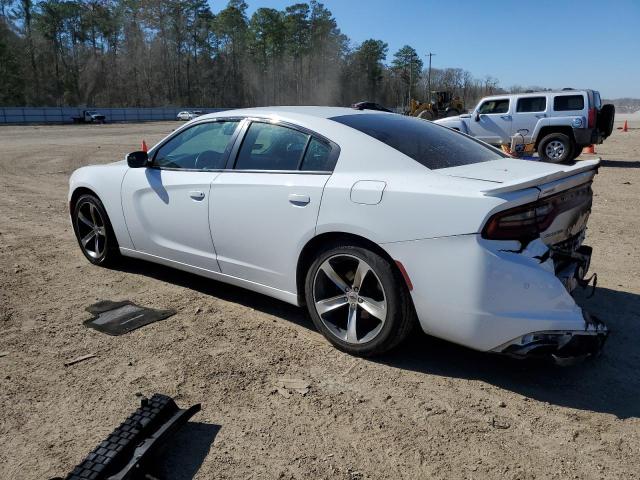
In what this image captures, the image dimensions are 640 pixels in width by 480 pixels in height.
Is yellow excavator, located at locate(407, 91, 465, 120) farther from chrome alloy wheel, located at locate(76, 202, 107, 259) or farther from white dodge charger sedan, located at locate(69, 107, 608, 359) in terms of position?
white dodge charger sedan, located at locate(69, 107, 608, 359)

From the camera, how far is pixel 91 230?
5.17 meters

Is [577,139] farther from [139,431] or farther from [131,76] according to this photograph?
[131,76]

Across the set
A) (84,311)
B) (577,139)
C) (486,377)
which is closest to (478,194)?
(486,377)

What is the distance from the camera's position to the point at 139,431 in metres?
2.34

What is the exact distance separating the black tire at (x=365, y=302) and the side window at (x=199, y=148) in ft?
4.04

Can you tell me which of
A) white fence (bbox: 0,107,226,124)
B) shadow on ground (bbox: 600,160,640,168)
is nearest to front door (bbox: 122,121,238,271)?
shadow on ground (bbox: 600,160,640,168)

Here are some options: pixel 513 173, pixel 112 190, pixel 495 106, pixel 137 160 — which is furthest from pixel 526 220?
pixel 495 106

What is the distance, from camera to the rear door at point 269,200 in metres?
3.37

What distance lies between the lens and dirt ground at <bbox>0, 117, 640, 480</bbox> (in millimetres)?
2361

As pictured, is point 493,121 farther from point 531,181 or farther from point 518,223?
point 518,223

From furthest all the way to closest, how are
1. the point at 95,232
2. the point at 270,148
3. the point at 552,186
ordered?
1. the point at 95,232
2. the point at 270,148
3. the point at 552,186

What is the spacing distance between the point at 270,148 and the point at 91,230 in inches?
97.9

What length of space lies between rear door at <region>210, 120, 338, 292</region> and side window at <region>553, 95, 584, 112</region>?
12.7 meters

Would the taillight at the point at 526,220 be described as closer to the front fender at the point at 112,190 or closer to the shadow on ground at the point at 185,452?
the shadow on ground at the point at 185,452
